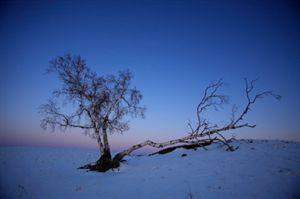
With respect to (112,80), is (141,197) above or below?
below

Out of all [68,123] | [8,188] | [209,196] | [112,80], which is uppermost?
[112,80]

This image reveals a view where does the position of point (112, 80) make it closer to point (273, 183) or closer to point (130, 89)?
point (130, 89)

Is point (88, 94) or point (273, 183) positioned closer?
point (273, 183)

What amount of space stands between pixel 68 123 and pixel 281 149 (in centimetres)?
1873

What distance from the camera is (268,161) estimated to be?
1398cm

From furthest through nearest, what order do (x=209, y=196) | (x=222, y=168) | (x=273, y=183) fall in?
(x=222, y=168)
(x=273, y=183)
(x=209, y=196)

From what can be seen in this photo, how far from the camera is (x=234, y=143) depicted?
67.9 ft

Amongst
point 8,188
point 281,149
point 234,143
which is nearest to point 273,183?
point 281,149

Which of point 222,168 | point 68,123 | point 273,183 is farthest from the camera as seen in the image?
point 68,123

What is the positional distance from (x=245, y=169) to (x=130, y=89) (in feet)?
43.5

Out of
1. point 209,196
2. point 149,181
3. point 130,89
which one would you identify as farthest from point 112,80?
point 209,196

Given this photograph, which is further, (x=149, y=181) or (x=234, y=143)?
(x=234, y=143)

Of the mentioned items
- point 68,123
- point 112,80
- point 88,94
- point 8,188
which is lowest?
point 8,188

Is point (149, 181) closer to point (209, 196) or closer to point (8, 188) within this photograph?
point (209, 196)
